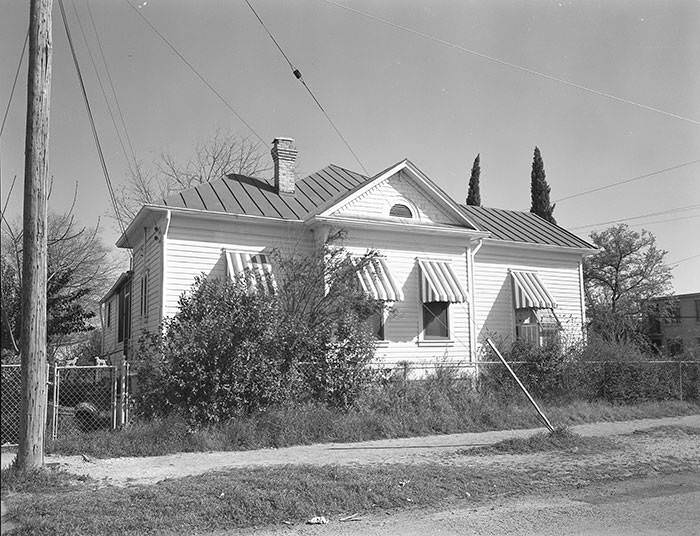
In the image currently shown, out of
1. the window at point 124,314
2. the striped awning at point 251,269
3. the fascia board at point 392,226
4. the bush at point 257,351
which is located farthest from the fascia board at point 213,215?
the window at point 124,314

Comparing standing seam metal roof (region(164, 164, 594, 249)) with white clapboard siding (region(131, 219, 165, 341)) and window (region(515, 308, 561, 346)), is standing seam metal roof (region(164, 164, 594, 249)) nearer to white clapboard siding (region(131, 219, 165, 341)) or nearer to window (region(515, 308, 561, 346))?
white clapboard siding (region(131, 219, 165, 341))

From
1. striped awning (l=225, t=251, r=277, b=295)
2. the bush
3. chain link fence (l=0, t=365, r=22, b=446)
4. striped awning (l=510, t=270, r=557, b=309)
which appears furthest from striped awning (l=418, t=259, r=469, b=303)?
chain link fence (l=0, t=365, r=22, b=446)

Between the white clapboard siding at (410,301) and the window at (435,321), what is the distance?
0.54ft

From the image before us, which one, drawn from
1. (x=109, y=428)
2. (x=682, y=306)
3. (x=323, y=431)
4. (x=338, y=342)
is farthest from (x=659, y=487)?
(x=682, y=306)

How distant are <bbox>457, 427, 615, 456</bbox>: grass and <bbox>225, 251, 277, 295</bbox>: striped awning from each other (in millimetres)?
5536

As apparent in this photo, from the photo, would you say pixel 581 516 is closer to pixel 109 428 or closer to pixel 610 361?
pixel 109 428

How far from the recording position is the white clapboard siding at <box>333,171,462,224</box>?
17.9 m

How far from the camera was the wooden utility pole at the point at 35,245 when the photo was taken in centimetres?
802

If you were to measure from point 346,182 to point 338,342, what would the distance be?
7925mm

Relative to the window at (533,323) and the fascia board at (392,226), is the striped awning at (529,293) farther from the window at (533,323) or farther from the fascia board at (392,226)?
the fascia board at (392,226)

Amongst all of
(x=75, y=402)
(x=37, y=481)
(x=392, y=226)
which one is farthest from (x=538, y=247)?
(x=37, y=481)

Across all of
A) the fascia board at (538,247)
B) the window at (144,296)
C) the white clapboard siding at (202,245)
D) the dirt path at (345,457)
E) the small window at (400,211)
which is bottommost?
the dirt path at (345,457)

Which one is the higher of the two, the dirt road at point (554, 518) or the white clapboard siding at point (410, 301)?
the white clapboard siding at point (410, 301)

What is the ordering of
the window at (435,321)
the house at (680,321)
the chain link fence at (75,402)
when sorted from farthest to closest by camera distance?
the house at (680,321)
the window at (435,321)
the chain link fence at (75,402)
